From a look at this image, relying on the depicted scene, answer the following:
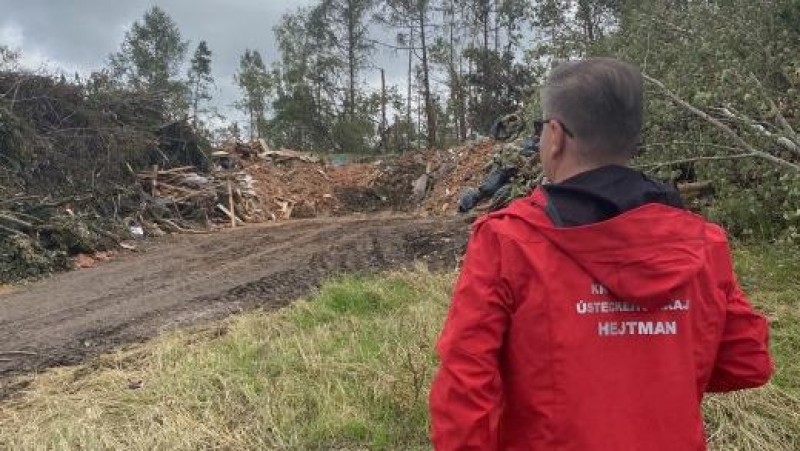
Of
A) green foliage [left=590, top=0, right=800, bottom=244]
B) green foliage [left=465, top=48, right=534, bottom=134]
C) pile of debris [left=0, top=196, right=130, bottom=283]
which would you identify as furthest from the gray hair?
green foliage [left=465, top=48, right=534, bottom=134]

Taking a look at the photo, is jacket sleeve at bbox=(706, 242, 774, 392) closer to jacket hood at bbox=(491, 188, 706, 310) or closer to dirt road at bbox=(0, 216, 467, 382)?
jacket hood at bbox=(491, 188, 706, 310)

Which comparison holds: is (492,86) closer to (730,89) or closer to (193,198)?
(193,198)

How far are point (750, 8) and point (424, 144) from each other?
26.0 meters

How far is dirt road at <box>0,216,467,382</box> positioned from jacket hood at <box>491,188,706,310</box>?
567cm

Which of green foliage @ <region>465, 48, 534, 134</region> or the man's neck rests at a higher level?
green foliage @ <region>465, 48, 534, 134</region>

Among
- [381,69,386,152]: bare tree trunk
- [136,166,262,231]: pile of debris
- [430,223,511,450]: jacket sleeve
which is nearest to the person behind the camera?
[430,223,511,450]: jacket sleeve

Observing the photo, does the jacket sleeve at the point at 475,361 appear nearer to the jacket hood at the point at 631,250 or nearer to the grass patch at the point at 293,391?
the jacket hood at the point at 631,250

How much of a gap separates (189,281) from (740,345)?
8.66m

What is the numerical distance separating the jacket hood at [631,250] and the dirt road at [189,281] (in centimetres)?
567

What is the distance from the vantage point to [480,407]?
152 centimetres

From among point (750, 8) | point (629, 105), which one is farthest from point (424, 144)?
point (629, 105)

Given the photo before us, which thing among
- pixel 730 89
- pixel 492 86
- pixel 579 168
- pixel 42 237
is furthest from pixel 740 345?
pixel 492 86

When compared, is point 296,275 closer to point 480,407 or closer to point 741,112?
point 741,112

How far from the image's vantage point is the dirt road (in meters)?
7.08
